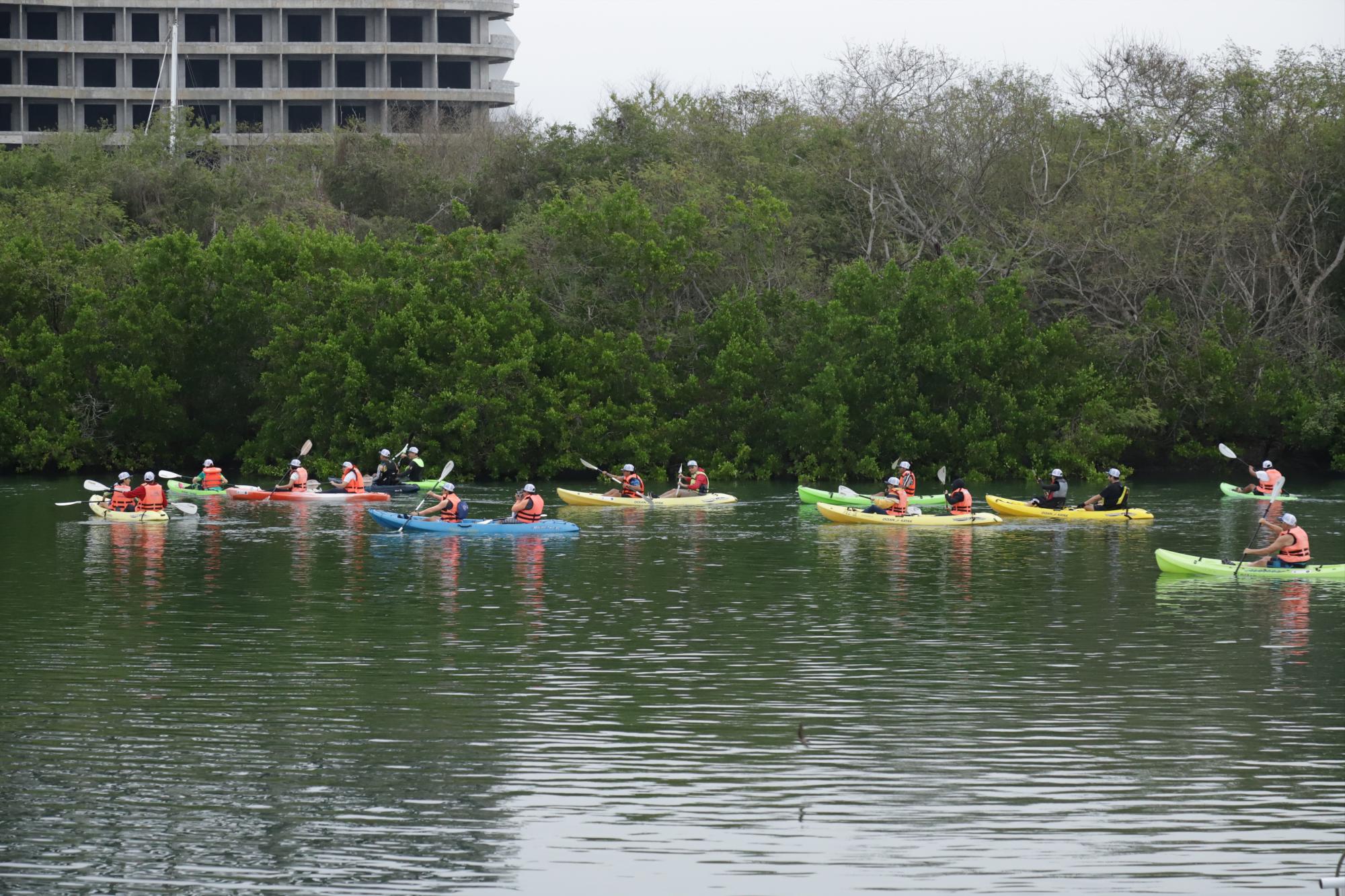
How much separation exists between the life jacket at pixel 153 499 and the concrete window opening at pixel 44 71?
77.7 meters

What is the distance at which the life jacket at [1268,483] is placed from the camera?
48344mm

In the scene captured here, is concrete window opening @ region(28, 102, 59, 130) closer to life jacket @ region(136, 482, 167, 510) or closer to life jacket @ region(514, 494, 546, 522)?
life jacket @ region(136, 482, 167, 510)

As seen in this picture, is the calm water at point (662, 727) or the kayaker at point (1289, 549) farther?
the kayaker at point (1289, 549)

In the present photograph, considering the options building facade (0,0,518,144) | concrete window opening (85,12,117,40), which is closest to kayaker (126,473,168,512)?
building facade (0,0,518,144)

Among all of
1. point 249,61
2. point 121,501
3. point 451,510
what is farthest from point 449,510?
point 249,61

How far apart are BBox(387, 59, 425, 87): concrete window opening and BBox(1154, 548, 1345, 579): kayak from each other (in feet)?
291

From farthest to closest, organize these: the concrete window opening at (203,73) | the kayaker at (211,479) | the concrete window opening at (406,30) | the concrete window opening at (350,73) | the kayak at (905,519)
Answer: the concrete window opening at (350,73) → the concrete window opening at (406,30) → the concrete window opening at (203,73) → the kayaker at (211,479) → the kayak at (905,519)

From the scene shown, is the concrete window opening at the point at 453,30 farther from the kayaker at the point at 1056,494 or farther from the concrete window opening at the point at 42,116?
the kayaker at the point at 1056,494

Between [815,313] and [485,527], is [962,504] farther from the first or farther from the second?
[815,313]

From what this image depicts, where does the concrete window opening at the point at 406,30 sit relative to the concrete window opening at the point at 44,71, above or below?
above

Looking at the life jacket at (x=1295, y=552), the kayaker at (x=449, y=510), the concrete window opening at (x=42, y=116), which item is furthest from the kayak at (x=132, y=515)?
the concrete window opening at (x=42, y=116)

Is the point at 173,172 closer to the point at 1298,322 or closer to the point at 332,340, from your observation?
the point at 332,340

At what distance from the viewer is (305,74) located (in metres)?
113

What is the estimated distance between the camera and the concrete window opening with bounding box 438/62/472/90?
114 metres
